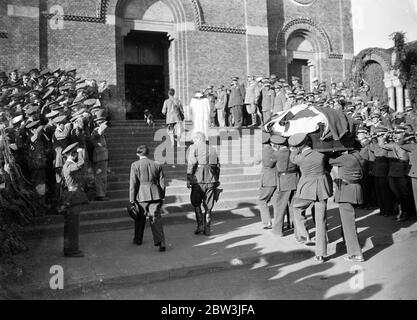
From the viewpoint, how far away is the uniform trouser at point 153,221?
22.2ft

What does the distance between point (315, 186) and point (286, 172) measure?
1373mm

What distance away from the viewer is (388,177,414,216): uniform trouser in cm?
888

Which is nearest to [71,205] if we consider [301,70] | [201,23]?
[201,23]

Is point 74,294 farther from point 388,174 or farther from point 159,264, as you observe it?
point 388,174

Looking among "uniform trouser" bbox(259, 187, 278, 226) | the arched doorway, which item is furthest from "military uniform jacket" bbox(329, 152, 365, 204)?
the arched doorway

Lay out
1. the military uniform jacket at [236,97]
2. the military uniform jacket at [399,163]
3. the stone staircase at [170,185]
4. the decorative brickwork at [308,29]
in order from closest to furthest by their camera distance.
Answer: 1. the stone staircase at [170,185]
2. the military uniform jacket at [399,163]
3. the military uniform jacket at [236,97]
4. the decorative brickwork at [308,29]

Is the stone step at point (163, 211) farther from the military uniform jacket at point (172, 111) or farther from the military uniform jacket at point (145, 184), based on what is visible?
the military uniform jacket at point (172, 111)

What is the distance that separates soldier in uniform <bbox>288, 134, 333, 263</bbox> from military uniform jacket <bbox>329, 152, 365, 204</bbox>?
20 centimetres

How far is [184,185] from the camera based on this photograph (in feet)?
34.1

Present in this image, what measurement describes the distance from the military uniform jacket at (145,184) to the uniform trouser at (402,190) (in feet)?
17.7

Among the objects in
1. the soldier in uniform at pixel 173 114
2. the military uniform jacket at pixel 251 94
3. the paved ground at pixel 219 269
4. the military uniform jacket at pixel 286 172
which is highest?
the military uniform jacket at pixel 251 94

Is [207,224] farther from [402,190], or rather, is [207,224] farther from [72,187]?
[402,190]

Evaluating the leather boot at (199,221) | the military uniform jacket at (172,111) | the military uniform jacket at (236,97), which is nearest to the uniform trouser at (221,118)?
the military uniform jacket at (236,97)

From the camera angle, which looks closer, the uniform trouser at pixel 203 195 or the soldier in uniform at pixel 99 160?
the uniform trouser at pixel 203 195
